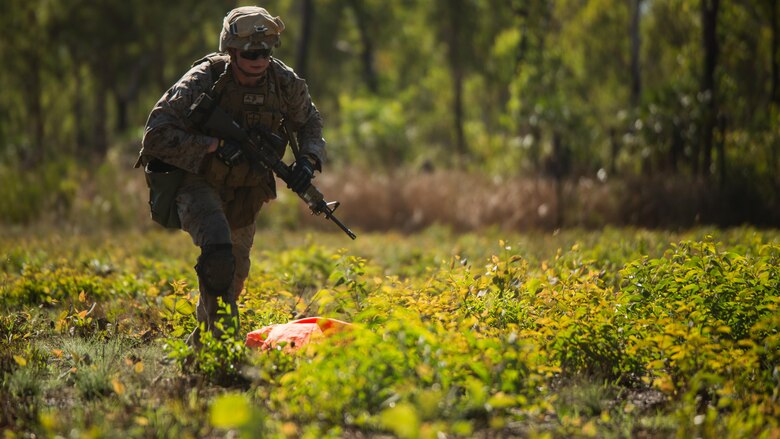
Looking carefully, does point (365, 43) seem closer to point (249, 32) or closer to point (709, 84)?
point (709, 84)

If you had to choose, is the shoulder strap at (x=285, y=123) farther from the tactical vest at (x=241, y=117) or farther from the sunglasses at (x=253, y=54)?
the sunglasses at (x=253, y=54)

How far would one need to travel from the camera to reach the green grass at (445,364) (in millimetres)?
4016

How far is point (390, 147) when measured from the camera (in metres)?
23.5

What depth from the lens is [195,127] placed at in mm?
5570

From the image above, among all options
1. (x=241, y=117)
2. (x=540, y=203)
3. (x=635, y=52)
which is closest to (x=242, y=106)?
(x=241, y=117)

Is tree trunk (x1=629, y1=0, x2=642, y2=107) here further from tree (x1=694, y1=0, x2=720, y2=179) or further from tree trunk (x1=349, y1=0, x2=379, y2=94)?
tree trunk (x1=349, y1=0, x2=379, y2=94)

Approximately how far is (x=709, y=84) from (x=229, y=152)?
11.4 m

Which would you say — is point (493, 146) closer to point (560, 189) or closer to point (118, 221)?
point (560, 189)

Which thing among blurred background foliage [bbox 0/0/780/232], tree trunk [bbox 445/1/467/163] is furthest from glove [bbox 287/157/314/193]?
tree trunk [bbox 445/1/467/163]

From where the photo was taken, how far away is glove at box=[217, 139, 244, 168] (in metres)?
5.46

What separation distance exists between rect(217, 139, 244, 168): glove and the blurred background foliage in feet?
28.3

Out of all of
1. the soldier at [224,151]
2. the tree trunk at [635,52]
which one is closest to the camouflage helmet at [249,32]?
the soldier at [224,151]

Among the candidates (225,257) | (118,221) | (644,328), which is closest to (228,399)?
(225,257)

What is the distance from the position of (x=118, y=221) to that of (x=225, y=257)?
33.3ft
